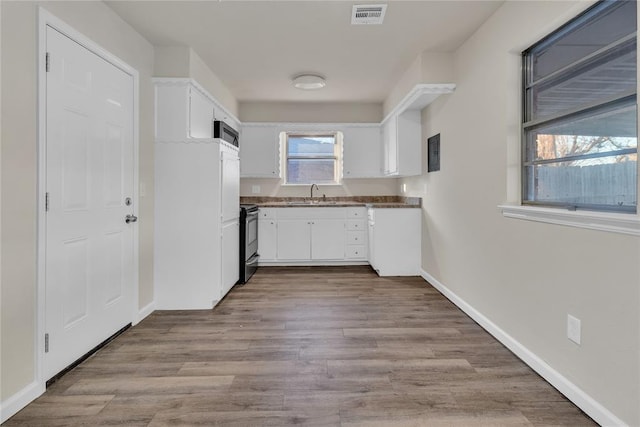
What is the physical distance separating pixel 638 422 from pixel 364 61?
320 cm

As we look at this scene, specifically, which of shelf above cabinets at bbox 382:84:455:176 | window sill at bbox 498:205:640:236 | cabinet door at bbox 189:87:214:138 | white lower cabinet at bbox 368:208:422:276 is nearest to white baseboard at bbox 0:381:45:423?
cabinet door at bbox 189:87:214:138

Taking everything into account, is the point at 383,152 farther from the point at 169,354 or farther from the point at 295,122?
the point at 169,354

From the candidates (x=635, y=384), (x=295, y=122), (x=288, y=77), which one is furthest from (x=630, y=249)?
(x=295, y=122)

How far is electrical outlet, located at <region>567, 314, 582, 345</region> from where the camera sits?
1621mm

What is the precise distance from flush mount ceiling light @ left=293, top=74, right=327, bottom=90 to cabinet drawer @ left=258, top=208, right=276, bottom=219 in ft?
5.45

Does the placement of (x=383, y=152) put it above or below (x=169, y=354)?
above

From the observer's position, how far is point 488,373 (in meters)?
1.87

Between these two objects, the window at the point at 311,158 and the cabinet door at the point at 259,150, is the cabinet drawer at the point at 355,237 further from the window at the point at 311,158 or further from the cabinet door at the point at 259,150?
the cabinet door at the point at 259,150

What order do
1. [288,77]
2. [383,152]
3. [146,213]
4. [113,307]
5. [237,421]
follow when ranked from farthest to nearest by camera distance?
[383,152] < [288,77] < [146,213] < [113,307] < [237,421]

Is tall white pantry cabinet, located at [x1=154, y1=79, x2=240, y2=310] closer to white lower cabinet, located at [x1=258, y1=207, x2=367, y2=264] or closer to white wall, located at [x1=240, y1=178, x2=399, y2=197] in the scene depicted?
white lower cabinet, located at [x1=258, y1=207, x2=367, y2=264]

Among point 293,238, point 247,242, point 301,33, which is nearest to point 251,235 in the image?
point 247,242

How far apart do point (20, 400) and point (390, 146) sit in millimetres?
4077

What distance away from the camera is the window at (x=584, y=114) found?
1478mm

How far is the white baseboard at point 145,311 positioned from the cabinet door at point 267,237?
5.96 ft
